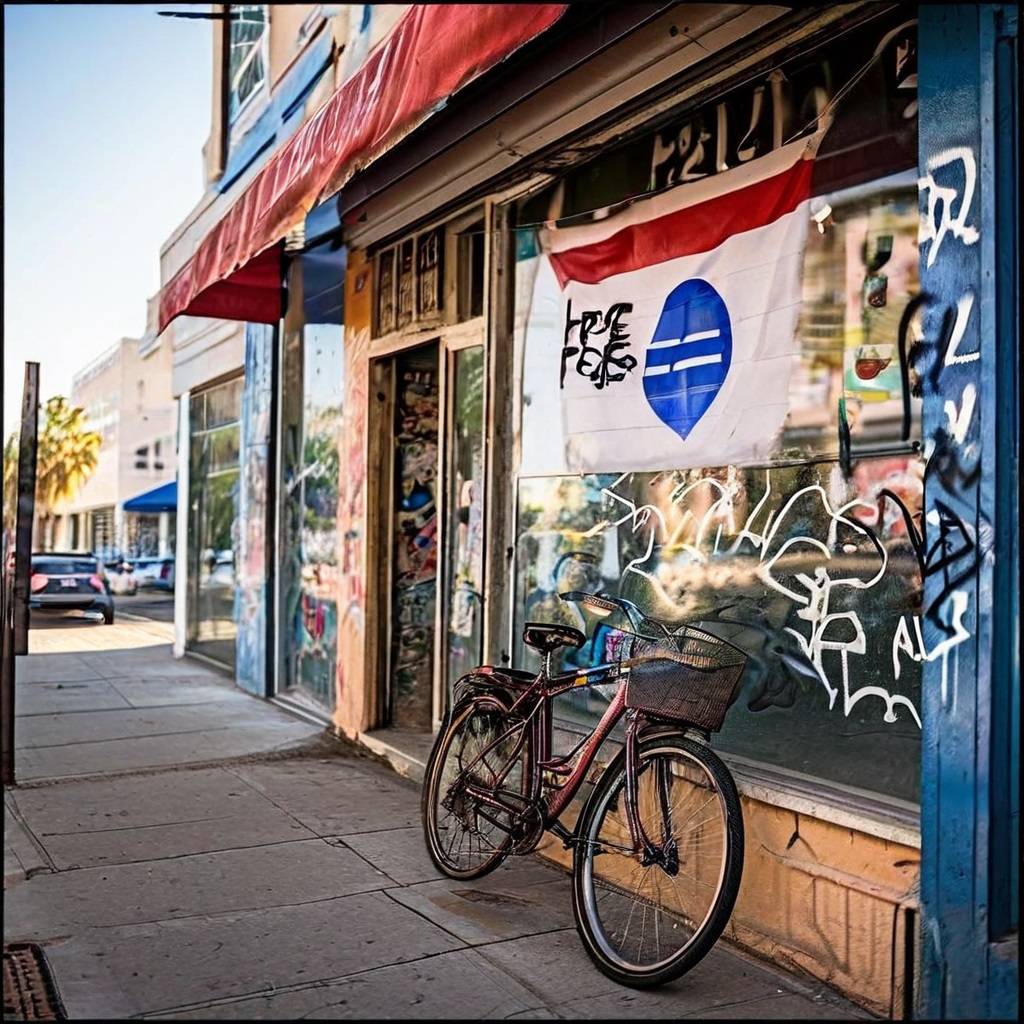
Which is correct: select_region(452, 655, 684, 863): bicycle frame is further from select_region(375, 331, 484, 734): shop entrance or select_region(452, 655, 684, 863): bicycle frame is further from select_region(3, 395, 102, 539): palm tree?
select_region(3, 395, 102, 539): palm tree

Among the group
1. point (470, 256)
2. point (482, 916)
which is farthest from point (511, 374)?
point (482, 916)

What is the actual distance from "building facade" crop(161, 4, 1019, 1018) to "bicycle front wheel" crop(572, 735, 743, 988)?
0.30 m

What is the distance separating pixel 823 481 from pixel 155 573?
28766 millimetres

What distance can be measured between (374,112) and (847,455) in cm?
256

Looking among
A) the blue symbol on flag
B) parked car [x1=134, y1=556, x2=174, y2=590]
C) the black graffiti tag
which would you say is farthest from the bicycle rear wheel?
parked car [x1=134, y1=556, x2=174, y2=590]

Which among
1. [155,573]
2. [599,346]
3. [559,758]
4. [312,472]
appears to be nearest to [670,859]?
[559,758]

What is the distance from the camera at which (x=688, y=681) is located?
389cm

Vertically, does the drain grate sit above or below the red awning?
below

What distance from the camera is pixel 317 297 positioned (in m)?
9.01

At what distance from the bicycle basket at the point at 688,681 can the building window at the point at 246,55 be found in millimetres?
8381

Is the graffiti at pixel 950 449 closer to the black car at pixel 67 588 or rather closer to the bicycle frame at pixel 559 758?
the bicycle frame at pixel 559 758

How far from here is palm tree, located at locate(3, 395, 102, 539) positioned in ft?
191

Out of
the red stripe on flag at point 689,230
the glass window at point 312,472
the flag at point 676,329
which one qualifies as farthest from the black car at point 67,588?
the red stripe on flag at point 689,230

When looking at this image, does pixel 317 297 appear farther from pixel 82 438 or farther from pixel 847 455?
pixel 82 438
